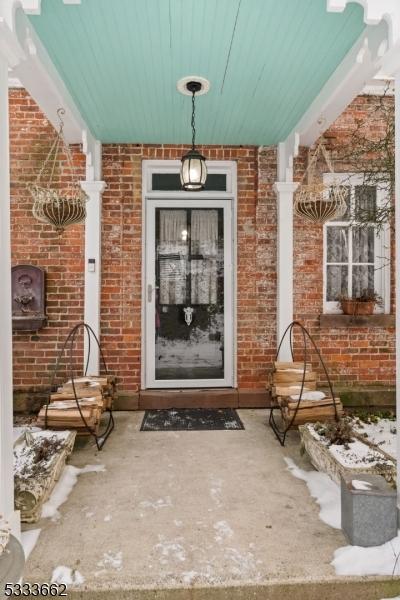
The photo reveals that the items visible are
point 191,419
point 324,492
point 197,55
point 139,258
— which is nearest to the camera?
point 324,492

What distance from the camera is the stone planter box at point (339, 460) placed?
2.77 metres

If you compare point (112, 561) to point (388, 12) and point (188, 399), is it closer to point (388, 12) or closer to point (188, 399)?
point (188, 399)

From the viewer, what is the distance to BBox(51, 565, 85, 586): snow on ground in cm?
203

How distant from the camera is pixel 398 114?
8.00 ft

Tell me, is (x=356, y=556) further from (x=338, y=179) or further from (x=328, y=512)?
(x=338, y=179)

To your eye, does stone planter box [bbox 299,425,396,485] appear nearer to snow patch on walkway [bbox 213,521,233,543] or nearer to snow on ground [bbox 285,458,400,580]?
snow on ground [bbox 285,458,400,580]

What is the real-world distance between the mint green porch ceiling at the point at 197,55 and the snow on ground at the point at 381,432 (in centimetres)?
314

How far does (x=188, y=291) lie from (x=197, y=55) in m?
2.68

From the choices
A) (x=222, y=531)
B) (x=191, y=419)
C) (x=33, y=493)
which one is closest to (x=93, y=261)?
(x=191, y=419)

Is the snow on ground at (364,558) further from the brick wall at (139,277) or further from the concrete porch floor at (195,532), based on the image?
the brick wall at (139,277)

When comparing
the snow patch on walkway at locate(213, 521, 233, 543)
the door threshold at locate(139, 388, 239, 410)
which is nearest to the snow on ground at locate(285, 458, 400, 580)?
the snow patch on walkway at locate(213, 521, 233, 543)

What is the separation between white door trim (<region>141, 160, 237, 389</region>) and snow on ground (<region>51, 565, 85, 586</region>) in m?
3.04

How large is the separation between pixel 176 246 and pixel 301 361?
2071 millimetres

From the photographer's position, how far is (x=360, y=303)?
4.97 m
